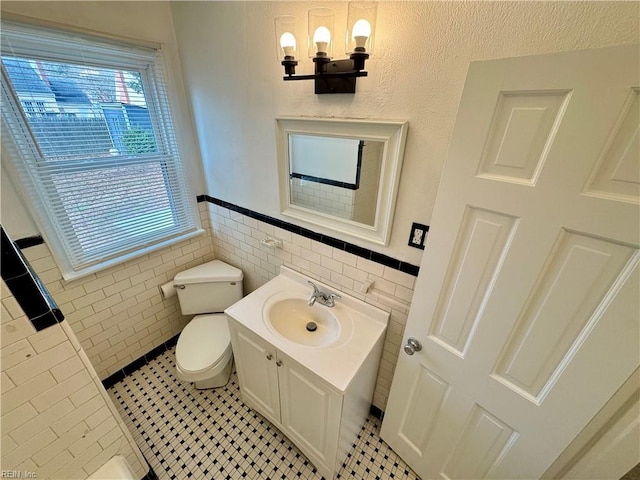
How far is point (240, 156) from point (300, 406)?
1506 mm

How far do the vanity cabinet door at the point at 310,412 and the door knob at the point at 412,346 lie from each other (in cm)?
37

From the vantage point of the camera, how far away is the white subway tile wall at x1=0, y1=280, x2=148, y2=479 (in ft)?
2.86

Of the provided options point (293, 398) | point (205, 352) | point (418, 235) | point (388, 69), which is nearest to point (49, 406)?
point (205, 352)

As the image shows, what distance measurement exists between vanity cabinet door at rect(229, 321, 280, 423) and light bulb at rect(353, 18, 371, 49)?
4.46 feet

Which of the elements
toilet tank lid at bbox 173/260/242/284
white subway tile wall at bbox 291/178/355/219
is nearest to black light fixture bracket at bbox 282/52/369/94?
white subway tile wall at bbox 291/178/355/219

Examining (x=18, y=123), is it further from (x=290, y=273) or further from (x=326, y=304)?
(x=326, y=304)

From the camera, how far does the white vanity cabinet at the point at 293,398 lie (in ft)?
3.88

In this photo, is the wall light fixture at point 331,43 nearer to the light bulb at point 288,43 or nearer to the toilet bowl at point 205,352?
the light bulb at point 288,43

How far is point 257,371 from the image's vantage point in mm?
1483

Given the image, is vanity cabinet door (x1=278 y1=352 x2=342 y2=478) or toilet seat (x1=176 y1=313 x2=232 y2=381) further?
toilet seat (x1=176 y1=313 x2=232 y2=381)

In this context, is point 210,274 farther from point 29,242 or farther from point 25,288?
point 25,288

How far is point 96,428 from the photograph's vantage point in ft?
3.78

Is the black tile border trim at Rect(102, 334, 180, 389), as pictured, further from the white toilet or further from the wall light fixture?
the wall light fixture

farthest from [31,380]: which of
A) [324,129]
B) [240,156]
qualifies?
[324,129]
